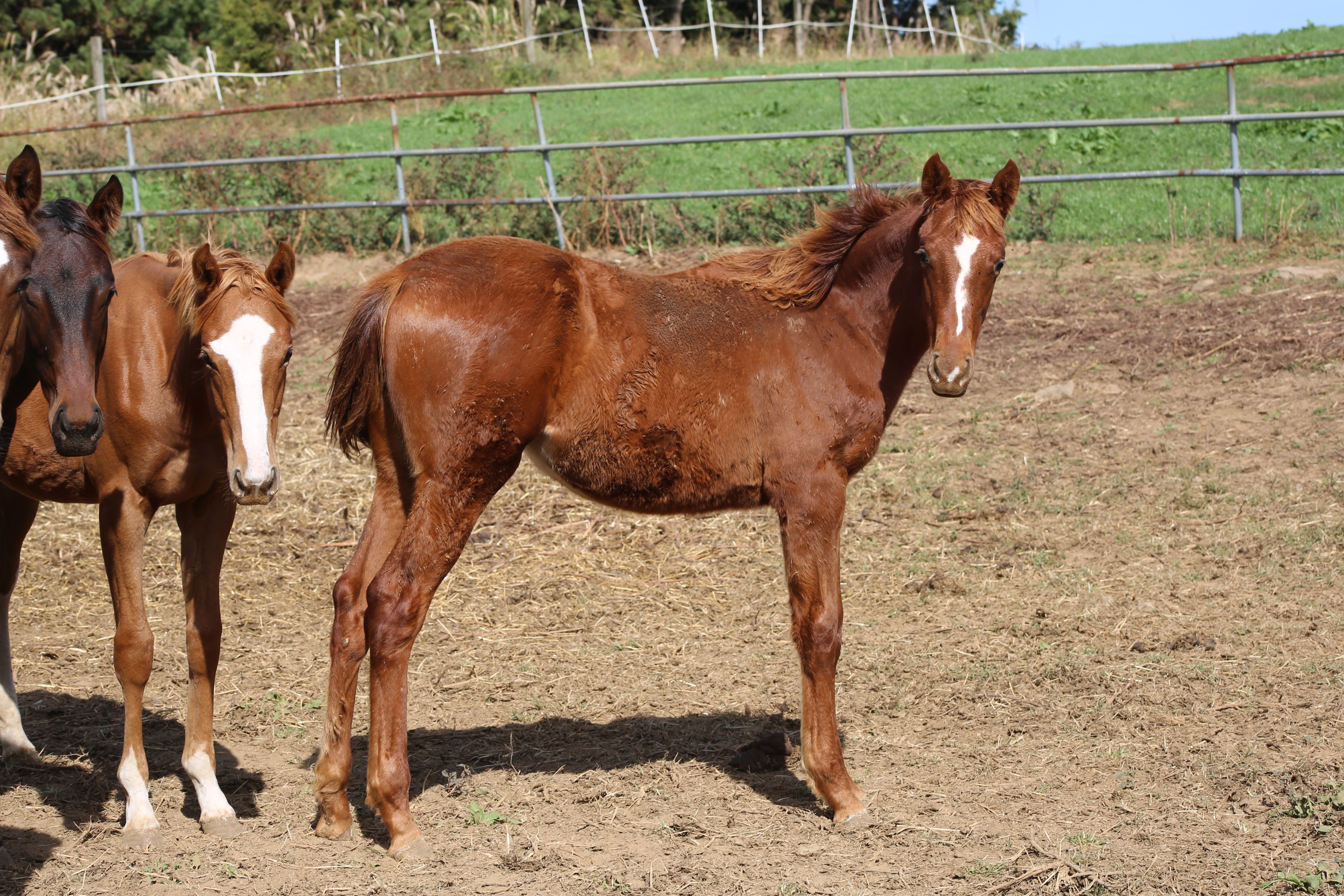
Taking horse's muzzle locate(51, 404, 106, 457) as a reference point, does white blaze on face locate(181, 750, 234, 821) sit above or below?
below

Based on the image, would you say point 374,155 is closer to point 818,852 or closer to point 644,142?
point 644,142

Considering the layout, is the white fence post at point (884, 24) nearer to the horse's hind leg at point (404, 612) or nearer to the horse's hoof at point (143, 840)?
the horse's hind leg at point (404, 612)

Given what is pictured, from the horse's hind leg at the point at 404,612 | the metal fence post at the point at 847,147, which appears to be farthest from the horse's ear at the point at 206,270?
the metal fence post at the point at 847,147

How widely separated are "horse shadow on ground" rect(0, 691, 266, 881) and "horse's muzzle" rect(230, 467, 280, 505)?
127 centimetres

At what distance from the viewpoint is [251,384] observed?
11.1ft

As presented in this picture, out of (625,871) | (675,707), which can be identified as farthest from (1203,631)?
(625,871)

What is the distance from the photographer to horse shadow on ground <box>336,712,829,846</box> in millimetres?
4121

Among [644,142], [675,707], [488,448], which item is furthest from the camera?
[644,142]

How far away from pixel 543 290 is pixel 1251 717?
311 cm

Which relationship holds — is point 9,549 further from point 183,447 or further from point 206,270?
point 206,270

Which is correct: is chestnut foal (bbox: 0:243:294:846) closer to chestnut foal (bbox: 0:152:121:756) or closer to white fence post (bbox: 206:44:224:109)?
chestnut foal (bbox: 0:152:121:756)

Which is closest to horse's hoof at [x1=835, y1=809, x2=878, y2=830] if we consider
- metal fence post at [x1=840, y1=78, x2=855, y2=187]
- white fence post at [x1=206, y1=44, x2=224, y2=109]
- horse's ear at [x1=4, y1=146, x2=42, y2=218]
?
horse's ear at [x1=4, y1=146, x2=42, y2=218]

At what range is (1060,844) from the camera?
11.1 feet

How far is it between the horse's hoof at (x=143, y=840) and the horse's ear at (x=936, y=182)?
3407mm
